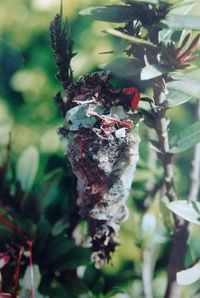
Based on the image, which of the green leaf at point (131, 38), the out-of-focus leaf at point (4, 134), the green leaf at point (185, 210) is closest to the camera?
the green leaf at point (131, 38)

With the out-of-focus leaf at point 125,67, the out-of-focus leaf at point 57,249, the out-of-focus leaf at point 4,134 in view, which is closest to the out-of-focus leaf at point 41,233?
the out-of-focus leaf at point 57,249

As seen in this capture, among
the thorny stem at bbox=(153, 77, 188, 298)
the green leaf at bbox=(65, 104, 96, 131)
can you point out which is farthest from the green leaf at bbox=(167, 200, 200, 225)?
the green leaf at bbox=(65, 104, 96, 131)

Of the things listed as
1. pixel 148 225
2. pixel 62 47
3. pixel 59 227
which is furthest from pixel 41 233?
pixel 62 47

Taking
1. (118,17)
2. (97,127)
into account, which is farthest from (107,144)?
(118,17)

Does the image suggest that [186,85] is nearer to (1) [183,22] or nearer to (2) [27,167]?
(1) [183,22]

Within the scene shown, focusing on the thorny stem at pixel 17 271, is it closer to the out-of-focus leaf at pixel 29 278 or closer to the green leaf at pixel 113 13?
the out-of-focus leaf at pixel 29 278

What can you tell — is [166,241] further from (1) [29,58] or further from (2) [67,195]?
(1) [29,58]
